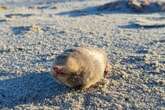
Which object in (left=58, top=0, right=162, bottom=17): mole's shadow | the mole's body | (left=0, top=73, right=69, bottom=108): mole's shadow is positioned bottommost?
(left=0, top=73, right=69, bottom=108): mole's shadow

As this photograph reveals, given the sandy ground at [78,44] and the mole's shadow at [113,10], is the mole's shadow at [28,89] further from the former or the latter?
the mole's shadow at [113,10]

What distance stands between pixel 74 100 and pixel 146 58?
2.01 m

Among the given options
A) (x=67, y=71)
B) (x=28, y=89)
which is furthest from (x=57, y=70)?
(x=28, y=89)

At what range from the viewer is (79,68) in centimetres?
594

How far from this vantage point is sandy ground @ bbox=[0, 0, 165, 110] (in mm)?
6004

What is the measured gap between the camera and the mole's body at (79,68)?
19.0 ft

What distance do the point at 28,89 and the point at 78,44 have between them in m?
3.08

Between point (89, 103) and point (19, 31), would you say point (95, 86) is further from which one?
point (19, 31)

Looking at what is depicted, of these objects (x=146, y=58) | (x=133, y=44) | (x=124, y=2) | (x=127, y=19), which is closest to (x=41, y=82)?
(x=146, y=58)

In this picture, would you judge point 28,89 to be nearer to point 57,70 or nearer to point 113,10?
point 57,70

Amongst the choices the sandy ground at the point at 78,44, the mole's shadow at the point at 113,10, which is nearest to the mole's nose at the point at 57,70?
the sandy ground at the point at 78,44

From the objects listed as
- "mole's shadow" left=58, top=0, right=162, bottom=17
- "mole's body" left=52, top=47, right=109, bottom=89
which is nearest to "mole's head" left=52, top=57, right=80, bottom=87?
"mole's body" left=52, top=47, right=109, bottom=89

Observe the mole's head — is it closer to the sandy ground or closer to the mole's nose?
the mole's nose

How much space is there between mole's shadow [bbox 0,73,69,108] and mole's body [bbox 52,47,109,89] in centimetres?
31
